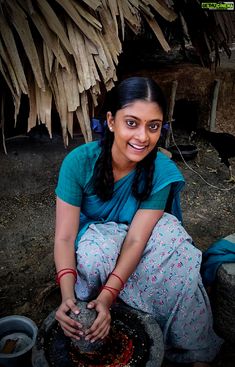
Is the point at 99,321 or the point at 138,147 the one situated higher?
the point at 138,147

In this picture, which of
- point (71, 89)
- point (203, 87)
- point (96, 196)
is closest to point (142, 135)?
point (96, 196)

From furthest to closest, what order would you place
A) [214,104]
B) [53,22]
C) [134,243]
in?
[214,104]
[53,22]
[134,243]

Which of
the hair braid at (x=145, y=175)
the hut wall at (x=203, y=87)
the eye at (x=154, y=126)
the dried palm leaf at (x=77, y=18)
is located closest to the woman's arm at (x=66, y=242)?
the hair braid at (x=145, y=175)

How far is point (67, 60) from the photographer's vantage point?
316 centimetres

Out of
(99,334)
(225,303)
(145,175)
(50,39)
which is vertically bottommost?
(225,303)

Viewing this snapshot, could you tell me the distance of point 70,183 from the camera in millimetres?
2061

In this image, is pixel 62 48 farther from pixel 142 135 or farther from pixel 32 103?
pixel 142 135

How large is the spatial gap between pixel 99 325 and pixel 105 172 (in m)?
0.82

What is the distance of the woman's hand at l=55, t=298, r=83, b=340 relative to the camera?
1605 millimetres

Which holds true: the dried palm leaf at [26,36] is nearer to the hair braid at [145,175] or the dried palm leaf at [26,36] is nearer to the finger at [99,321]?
the hair braid at [145,175]

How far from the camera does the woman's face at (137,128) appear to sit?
188 centimetres

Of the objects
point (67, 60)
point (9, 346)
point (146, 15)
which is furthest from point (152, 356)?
point (146, 15)

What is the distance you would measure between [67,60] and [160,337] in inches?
90.1

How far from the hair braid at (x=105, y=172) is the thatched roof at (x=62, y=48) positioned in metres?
1.20
